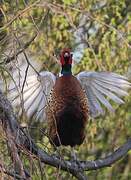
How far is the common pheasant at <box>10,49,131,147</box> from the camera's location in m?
3.57

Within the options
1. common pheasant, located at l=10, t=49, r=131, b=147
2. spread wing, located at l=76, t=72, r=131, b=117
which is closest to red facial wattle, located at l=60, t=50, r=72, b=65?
common pheasant, located at l=10, t=49, r=131, b=147

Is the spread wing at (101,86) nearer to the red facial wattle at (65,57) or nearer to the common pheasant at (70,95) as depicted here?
the common pheasant at (70,95)

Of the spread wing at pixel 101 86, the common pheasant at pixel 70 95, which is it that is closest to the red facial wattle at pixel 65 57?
the common pheasant at pixel 70 95

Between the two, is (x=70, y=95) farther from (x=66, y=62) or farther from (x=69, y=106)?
(x=66, y=62)

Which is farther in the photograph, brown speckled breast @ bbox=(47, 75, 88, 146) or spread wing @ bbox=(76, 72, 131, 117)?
spread wing @ bbox=(76, 72, 131, 117)

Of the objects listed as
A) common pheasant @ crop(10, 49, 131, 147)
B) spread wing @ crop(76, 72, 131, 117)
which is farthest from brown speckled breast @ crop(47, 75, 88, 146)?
spread wing @ crop(76, 72, 131, 117)

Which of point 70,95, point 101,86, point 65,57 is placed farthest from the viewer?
point 101,86

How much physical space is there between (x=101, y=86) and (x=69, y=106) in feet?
0.80

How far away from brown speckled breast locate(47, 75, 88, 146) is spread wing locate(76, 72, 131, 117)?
14cm

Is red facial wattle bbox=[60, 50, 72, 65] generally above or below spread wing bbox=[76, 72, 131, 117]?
above


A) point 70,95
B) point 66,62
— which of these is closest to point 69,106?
point 70,95

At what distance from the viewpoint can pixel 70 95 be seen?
3.56 meters

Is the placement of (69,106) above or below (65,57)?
below

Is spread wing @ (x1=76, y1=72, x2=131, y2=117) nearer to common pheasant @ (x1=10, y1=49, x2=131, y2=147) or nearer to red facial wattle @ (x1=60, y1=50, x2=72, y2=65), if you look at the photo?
common pheasant @ (x1=10, y1=49, x2=131, y2=147)
